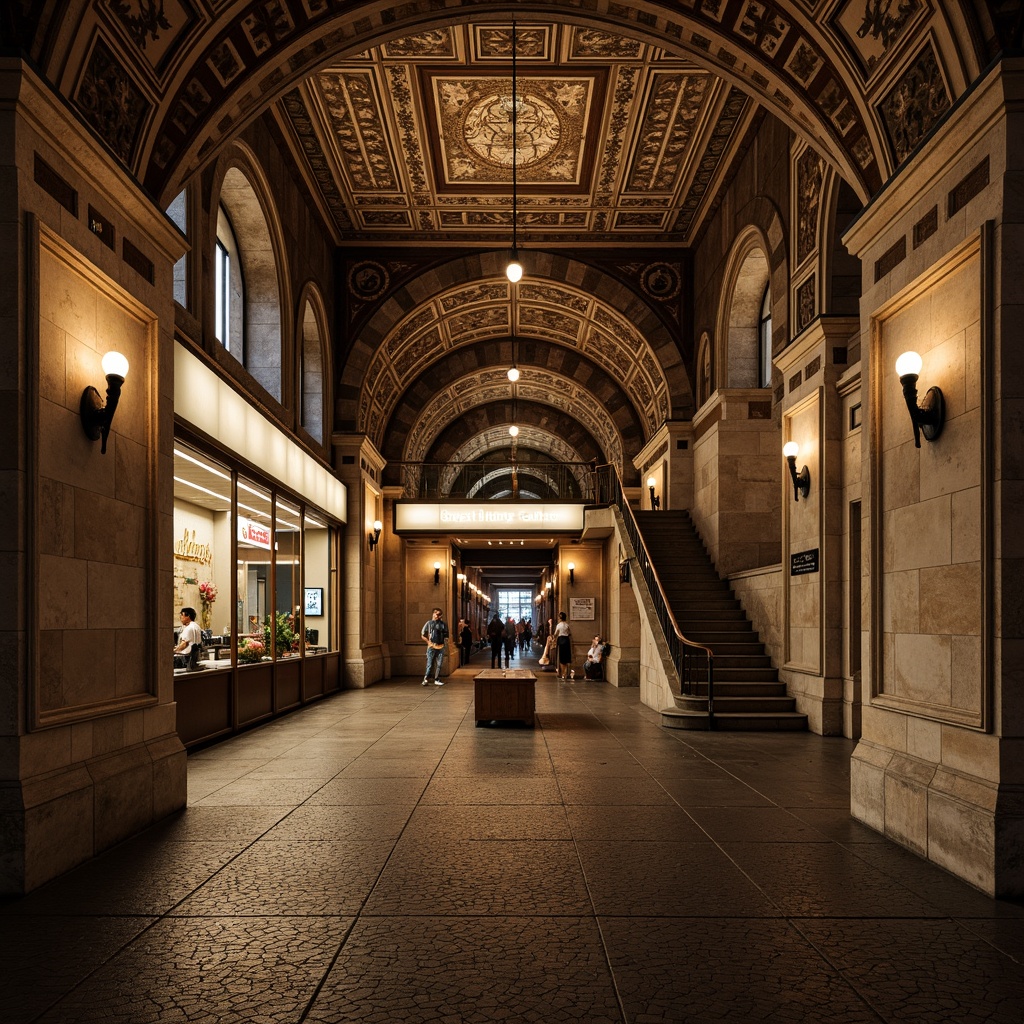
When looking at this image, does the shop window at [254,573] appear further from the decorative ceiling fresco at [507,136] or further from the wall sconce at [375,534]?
the wall sconce at [375,534]

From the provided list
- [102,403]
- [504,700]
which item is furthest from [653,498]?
[102,403]

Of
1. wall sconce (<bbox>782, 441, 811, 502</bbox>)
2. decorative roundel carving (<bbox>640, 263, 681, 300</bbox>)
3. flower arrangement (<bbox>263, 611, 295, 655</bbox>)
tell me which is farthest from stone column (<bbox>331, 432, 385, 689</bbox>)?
wall sconce (<bbox>782, 441, 811, 502</bbox>)

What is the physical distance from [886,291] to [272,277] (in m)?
10.3

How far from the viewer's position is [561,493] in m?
26.0

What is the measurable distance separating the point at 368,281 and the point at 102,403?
14279 mm

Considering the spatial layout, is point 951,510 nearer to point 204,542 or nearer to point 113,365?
point 113,365

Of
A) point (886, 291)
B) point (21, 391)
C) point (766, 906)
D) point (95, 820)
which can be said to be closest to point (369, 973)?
point (766, 906)

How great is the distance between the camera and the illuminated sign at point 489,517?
22703 millimetres

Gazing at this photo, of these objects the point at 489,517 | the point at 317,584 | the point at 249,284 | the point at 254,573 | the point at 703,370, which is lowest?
the point at 317,584

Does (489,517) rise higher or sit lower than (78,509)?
higher

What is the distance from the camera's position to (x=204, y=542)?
10367mm

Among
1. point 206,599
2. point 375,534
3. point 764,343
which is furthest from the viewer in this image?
point 375,534

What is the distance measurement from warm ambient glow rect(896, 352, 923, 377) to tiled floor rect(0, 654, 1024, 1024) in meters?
3.04

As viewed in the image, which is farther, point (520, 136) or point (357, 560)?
point (357, 560)
